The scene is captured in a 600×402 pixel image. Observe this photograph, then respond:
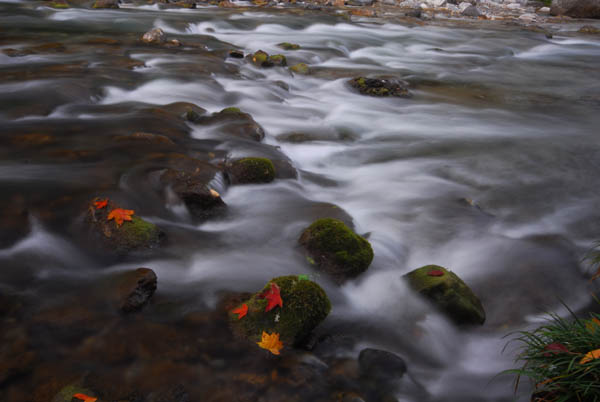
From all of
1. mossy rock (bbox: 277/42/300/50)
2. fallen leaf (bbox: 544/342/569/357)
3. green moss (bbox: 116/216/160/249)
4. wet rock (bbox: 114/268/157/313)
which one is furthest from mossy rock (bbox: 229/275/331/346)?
mossy rock (bbox: 277/42/300/50)

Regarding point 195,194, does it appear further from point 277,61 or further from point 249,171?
point 277,61

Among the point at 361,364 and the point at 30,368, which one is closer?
the point at 30,368

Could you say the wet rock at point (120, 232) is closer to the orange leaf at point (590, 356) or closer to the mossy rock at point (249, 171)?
the mossy rock at point (249, 171)

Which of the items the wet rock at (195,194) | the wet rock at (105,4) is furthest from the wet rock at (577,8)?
the wet rock at (195,194)

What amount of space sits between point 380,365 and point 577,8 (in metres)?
33.1

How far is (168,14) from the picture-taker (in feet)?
57.2

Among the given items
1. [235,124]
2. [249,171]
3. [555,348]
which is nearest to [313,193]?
[249,171]

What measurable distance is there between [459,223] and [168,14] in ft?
53.6

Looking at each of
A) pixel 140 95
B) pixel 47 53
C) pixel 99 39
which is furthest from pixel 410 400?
pixel 99 39

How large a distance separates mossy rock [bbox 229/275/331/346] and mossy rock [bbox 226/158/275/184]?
2.36 metres

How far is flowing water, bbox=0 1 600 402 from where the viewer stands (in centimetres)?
320

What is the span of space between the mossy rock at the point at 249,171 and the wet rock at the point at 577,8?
30.5 m

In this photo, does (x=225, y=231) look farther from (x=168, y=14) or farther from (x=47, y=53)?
(x=168, y=14)

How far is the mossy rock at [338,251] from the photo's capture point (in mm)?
3855
